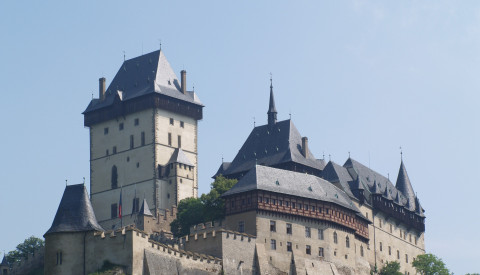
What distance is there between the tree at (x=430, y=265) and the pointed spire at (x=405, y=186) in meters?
12.0

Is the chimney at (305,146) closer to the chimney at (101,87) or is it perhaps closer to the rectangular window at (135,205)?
the rectangular window at (135,205)

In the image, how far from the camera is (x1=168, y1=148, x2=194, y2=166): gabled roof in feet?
438

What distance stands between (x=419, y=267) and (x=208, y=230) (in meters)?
27.9

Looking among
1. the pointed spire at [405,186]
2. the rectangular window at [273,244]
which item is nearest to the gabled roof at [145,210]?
the rectangular window at [273,244]

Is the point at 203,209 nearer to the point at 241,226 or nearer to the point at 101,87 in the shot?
the point at 241,226

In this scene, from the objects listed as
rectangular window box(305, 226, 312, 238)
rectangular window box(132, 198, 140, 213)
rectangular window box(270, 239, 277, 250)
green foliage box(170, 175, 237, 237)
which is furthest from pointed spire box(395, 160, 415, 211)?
rectangular window box(270, 239, 277, 250)

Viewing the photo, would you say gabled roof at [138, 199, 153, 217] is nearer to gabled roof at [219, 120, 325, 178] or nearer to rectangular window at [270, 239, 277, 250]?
gabled roof at [219, 120, 325, 178]

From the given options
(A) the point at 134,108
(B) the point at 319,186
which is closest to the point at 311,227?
(B) the point at 319,186

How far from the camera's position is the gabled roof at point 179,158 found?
13354 cm

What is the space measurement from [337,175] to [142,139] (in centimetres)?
2100

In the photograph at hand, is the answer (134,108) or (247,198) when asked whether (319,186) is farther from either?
(134,108)

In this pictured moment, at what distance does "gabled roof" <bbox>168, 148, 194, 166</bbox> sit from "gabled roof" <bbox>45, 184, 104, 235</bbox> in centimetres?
3424

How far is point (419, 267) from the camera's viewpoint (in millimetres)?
129875

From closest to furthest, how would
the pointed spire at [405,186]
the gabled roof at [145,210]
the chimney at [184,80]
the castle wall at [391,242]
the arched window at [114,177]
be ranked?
the gabled roof at [145,210]
the castle wall at [391,242]
the arched window at [114,177]
the chimney at [184,80]
the pointed spire at [405,186]
